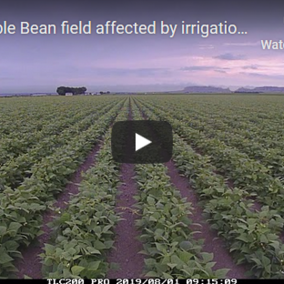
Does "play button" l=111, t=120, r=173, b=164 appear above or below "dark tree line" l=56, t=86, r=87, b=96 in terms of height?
below

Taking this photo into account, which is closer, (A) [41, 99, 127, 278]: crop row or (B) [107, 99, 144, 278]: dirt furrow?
(A) [41, 99, 127, 278]: crop row

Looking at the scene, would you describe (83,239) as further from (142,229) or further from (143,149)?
(143,149)

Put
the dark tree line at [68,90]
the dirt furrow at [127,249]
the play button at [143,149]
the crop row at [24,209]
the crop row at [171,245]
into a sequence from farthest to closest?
the dark tree line at [68,90]
the play button at [143,149]
the dirt furrow at [127,249]
the crop row at [24,209]
the crop row at [171,245]

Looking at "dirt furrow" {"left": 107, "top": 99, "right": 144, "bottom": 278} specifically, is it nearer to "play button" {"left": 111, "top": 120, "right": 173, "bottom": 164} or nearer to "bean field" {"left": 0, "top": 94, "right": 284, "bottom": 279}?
"bean field" {"left": 0, "top": 94, "right": 284, "bottom": 279}

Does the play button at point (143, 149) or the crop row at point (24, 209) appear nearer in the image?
the crop row at point (24, 209)

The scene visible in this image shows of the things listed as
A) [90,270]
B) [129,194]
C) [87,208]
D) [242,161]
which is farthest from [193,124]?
[90,270]

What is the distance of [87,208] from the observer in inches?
135

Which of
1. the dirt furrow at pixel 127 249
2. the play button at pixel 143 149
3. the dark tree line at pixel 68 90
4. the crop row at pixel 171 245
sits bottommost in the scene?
the dirt furrow at pixel 127 249

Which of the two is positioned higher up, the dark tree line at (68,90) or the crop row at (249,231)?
the dark tree line at (68,90)

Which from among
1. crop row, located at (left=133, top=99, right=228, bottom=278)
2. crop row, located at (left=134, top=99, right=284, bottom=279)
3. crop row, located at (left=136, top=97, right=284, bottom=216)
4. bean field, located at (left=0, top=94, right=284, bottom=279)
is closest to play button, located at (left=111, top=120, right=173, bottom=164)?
crop row, located at (left=136, top=97, right=284, bottom=216)

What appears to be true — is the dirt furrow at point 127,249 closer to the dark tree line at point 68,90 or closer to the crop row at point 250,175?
the crop row at point 250,175

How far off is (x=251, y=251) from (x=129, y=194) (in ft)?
8.84

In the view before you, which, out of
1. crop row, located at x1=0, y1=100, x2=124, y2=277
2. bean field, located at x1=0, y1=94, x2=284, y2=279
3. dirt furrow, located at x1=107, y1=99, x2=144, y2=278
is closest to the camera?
bean field, located at x1=0, y1=94, x2=284, y2=279

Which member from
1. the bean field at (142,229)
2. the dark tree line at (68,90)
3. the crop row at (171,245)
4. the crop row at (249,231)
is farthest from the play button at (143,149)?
the dark tree line at (68,90)
